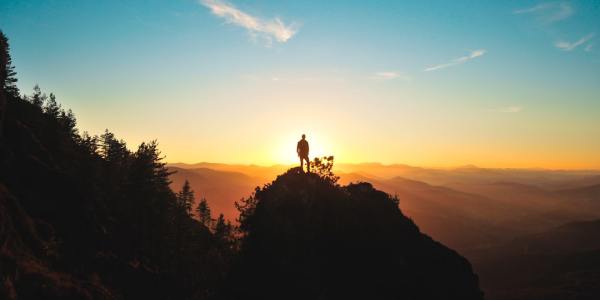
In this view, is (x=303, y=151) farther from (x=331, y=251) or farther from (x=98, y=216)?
(x=98, y=216)

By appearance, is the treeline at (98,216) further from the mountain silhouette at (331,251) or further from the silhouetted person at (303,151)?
the silhouetted person at (303,151)

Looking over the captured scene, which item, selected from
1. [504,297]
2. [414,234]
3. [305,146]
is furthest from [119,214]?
[504,297]

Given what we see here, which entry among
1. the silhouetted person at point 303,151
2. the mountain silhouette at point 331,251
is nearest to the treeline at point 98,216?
the mountain silhouette at point 331,251

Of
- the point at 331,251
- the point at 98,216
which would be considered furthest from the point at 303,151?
the point at 98,216

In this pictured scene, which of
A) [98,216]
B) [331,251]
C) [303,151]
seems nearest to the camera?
[331,251]

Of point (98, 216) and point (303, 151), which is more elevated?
point (303, 151)

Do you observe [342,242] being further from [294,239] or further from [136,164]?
[136,164]

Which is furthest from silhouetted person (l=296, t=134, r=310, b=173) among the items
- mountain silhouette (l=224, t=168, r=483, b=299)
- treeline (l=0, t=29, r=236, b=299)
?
treeline (l=0, t=29, r=236, b=299)

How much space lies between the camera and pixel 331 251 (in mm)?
26375

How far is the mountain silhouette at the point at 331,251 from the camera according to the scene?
24.9 m

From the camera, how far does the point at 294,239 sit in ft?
85.0

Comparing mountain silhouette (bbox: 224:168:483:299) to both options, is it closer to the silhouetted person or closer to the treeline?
the silhouetted person

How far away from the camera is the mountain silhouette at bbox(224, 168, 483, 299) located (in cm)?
2491

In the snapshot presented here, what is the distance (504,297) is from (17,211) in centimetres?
19020
